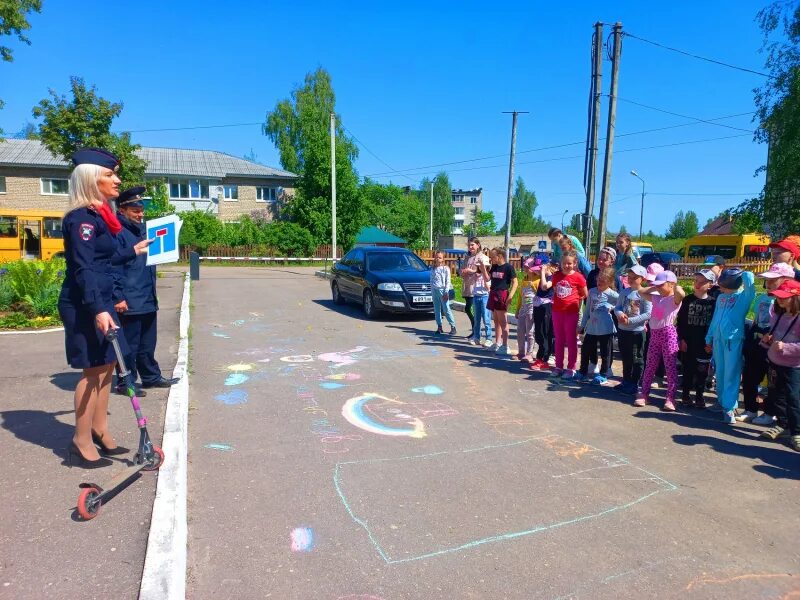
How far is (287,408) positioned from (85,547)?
9.48 feet

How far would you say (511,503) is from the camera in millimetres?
3785

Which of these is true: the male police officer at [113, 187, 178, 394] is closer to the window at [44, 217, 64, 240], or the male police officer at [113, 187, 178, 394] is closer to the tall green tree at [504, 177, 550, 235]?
the window at [44, 217, 64, 240]

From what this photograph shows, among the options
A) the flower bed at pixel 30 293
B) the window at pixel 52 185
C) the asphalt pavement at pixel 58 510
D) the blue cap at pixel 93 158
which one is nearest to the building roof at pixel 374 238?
the window at pixel 52 185

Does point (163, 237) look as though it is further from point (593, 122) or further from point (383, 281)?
point (593, 122)

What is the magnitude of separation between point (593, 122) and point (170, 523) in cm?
1452

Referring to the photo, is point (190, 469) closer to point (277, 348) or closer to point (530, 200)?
point (277, 348)

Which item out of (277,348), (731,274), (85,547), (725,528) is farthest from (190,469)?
(731,274)

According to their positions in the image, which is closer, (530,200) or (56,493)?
(56,493)

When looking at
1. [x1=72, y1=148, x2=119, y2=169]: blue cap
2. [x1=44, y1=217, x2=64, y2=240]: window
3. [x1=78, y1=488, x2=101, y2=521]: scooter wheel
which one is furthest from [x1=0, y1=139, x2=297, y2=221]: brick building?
[x1=78, y1=488, x2=101, y2=521]: scooter wheel

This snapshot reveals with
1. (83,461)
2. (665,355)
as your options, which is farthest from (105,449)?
(665,355)

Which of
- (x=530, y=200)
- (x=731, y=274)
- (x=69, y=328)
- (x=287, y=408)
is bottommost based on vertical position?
(x=287, y=408)

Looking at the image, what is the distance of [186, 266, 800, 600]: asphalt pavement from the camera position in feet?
9.70

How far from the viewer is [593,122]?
14742mm

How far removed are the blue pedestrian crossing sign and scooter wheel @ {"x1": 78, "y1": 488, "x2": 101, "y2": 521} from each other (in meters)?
2.62
